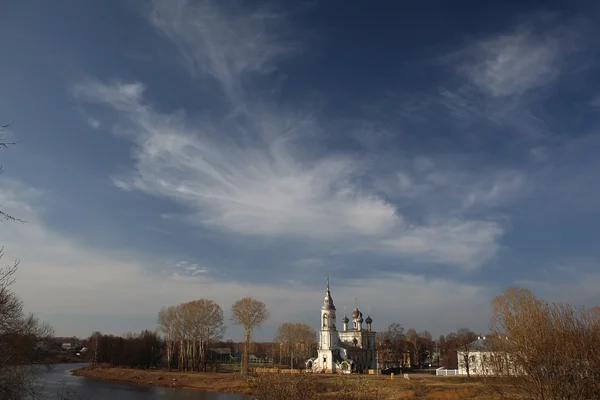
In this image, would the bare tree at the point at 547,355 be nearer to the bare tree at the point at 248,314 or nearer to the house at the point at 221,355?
the bare tree at the point at 248,314

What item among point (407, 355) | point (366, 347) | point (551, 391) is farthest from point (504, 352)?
point (407, 355)

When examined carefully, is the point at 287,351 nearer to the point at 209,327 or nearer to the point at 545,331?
the point at 209,327

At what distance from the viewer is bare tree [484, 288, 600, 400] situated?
17297 millimetres

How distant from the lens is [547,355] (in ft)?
57.9

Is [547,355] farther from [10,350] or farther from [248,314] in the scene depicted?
[248,314]

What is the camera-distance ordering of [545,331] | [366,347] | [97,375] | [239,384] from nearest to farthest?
[545,331], [239,384], [97,375], [366,347]

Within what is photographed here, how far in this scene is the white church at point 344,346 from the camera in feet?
278

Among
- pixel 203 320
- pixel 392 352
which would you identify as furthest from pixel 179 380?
pixel 392 352

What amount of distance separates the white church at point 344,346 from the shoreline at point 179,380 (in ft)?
64.0

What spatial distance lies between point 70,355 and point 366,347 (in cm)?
9788

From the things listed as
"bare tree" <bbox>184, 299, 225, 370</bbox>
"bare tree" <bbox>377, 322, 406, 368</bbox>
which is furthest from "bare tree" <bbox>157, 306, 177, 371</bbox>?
"bare tree" <bbox>377, 322, 406, 368</bbox>

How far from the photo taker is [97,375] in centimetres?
8356

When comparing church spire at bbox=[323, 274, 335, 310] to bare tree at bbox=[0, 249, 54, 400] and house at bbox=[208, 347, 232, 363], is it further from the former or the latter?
bare tree at bbox=[0, 249, 54, 400]

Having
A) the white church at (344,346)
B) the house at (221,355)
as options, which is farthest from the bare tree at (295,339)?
the house at (221,355)
